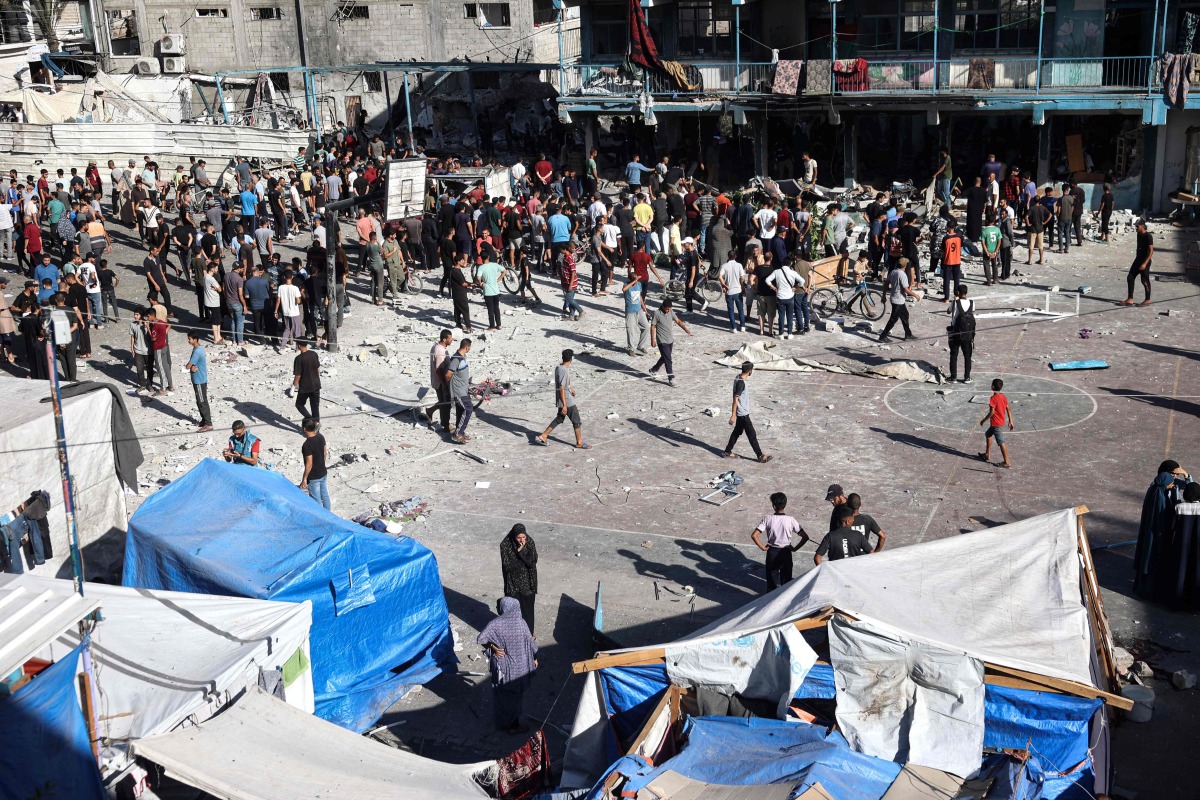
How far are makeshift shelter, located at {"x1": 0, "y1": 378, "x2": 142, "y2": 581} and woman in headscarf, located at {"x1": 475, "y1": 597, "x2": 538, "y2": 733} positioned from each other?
5262mm

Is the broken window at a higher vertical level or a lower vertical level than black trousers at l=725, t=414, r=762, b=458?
higher

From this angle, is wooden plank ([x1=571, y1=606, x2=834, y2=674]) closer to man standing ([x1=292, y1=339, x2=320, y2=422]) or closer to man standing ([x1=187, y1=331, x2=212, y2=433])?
man standing ([x1=292, y1=339, x2=320, y2=422])

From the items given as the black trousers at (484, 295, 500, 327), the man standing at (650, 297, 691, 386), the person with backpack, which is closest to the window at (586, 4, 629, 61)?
the black trousers at (484, 295, 500, 327)

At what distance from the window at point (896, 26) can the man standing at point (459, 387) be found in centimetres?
1975

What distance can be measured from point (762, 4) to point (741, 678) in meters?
27.3

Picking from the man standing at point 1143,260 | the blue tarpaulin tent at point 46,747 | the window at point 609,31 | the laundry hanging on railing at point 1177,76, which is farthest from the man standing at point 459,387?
the window at point 609,31

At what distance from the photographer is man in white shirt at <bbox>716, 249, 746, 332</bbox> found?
20.0 m

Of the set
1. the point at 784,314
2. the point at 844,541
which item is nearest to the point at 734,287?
the point at 784,314

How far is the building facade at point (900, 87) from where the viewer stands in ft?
92.2

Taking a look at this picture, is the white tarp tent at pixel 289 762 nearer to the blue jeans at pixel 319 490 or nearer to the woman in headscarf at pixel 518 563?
the woman in headscarf at pixel 518 563

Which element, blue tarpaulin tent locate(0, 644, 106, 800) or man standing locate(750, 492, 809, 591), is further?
man standing locate(750, 492, 809, 591)

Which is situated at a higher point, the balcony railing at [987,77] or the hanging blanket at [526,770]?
the balcony railing at [987,77]

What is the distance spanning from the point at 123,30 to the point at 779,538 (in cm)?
3929

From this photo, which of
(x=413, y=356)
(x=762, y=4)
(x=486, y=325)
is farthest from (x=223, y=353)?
(x=762, y=4)
